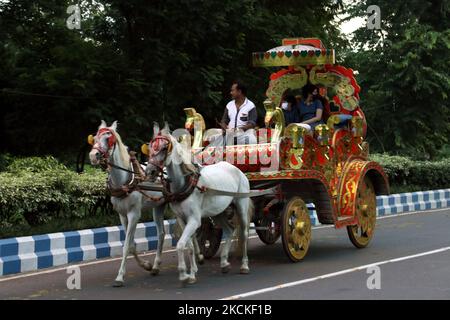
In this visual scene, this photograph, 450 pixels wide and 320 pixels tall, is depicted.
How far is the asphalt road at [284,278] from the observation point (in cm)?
948

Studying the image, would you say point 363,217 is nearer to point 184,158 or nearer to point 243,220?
point 243,220

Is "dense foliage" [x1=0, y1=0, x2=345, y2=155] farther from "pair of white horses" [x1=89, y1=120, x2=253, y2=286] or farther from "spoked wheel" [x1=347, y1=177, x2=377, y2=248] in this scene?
"pair of white horses" [x1=89, y1=120, x2=253, y2=286]

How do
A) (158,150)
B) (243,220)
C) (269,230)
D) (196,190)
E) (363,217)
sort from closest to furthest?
(158,150) → (196,190) → (243,220) → (269,230) → (363,217)

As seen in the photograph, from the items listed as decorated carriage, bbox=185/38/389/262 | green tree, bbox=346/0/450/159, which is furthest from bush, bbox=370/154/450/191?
decorated carriage, bbox=185/38/389/262

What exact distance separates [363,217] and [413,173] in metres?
11.1

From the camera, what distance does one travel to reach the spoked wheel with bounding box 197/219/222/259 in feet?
41.1

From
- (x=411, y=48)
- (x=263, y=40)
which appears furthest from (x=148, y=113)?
(x=411, y=48)

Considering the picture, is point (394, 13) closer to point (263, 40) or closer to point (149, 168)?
point (263, 40)

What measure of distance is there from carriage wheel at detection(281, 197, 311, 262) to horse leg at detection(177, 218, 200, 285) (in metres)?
1.85

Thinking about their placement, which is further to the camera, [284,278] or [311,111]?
[311,111]

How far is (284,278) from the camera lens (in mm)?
10617

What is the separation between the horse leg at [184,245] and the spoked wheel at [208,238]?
2.16 metres

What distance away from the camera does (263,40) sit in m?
21.5

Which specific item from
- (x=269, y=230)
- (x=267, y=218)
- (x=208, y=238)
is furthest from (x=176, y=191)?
(x=269, y=230)
